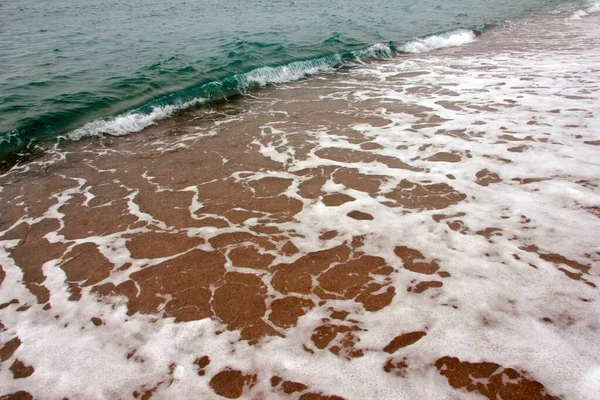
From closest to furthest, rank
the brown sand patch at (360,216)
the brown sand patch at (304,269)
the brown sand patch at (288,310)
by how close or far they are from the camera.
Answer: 1. the brown sand patch at (288,310)
2. the brown sand patch at (304,269)
3. the brown sand patch at (360,216)

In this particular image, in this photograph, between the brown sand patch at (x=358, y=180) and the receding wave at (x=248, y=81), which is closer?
the brown sand patch at (x=358, y=180)

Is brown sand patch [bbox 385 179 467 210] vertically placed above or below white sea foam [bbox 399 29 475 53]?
below

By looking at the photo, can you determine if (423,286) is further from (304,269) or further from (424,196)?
(424,196)

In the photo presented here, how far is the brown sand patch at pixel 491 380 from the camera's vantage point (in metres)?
2.59

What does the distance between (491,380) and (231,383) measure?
74.8 inches

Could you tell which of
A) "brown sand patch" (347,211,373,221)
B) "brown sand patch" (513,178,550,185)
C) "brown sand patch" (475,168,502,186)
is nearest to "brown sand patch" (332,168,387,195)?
"brown sand patch" (347,211,373,221)

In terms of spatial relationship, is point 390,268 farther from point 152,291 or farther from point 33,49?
point 33,49

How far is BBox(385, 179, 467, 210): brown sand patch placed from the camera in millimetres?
4841

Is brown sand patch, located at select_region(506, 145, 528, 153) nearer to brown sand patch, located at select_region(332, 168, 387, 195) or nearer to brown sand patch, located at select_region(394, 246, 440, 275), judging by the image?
brown sand patch, located at select_region(332, 168, 387, 195)

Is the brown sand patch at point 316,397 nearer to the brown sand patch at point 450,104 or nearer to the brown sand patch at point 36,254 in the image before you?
the brown sand patch at point 36,254

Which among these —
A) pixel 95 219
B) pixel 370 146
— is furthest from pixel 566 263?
pixel 95 219

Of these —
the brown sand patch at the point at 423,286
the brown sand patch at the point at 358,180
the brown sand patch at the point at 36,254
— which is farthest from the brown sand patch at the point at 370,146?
the brown sand patch at the point at 36,254

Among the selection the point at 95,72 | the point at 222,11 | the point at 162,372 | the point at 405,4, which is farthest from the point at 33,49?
the point at 405,4

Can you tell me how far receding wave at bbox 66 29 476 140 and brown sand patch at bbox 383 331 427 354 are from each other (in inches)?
300
